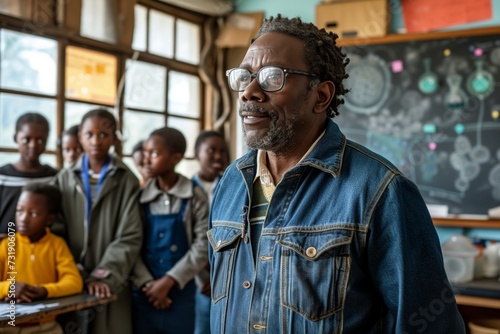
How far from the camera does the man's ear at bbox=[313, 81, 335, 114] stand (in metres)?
1.31

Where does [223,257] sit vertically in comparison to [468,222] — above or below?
above

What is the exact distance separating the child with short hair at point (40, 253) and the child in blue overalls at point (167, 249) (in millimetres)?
370

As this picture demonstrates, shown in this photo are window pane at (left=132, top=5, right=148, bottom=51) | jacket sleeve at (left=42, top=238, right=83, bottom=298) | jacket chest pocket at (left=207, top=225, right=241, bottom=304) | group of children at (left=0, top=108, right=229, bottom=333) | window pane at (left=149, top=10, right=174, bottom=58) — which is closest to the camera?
jacket chest pocket at (left=207, top=225, right=241, bottom=304)

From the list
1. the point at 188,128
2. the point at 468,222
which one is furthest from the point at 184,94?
the point at 468,222

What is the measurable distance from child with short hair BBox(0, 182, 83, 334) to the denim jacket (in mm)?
1142

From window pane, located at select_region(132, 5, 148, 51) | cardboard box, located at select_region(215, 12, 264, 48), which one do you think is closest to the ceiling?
cardboard box, located at select_region(215, 12, 264, 48)

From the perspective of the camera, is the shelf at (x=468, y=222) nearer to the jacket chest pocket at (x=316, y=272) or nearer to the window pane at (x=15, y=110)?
the window pane at (x=15, y=110)

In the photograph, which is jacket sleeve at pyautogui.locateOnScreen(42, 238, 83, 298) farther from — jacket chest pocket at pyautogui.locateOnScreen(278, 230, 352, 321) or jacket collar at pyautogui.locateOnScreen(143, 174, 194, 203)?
jacket chest pocket at pyautogui.locateOnScreen(278, 230, 352, 321)

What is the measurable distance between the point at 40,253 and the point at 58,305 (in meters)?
0.34

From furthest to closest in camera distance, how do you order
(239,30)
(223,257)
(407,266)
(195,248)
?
1. (239,30)
2. (195,248)
3. (223,257)
4. (407,266)

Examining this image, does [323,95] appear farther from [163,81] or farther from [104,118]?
[163,81]

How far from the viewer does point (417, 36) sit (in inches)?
165

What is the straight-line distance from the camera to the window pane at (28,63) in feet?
11.6

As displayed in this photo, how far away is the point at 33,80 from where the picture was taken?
374cm
